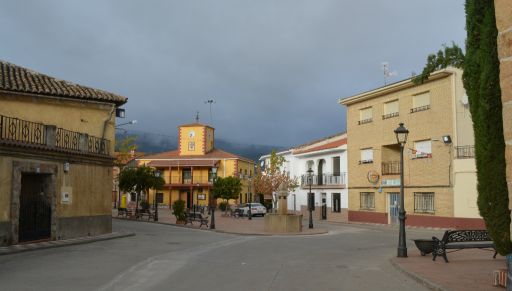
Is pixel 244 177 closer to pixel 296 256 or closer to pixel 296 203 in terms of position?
pixel 296 203

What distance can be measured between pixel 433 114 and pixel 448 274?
2143 cm

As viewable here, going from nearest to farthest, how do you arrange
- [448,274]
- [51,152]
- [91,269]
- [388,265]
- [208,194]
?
[448,274], [91,269], [388,265], [51,152], [208,194]

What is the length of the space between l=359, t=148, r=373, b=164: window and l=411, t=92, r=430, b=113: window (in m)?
5.51

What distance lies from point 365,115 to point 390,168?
491 cm

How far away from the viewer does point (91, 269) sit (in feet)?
40.7

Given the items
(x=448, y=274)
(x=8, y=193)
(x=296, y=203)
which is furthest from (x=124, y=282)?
(x=296, y=203)

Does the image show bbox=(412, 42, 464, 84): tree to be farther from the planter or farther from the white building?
the white building

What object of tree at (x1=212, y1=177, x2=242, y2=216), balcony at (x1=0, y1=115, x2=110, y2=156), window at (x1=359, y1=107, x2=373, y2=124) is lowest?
tree at (x1=212, y1=177, x2=242, y2=216)

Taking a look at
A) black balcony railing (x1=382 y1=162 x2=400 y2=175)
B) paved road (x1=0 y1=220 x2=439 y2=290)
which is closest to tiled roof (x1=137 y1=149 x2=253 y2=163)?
black balcony railing (x1=382 y1=162 x2=400 y2=175)

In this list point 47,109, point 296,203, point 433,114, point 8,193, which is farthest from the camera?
point 296,203

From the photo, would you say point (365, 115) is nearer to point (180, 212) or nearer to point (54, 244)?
point (180, 212)

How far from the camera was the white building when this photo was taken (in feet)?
137

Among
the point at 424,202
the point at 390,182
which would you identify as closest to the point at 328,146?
the point at 390,182

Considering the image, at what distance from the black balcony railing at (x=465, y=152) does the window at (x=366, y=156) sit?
828cm
